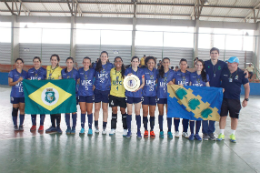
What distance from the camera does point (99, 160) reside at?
3.32 meters

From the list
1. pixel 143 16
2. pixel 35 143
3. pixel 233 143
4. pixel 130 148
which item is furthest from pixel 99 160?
pixel 143 16

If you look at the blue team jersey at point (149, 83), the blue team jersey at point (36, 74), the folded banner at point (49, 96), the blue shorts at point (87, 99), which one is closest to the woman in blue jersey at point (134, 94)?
the blue team jersey at point (149, 83)

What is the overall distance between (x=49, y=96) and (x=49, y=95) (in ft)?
0.08

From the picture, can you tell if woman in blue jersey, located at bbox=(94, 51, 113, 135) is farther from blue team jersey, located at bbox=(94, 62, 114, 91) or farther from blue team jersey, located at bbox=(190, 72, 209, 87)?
blue team jersey, located at bbox=(190, 72, 209, 87)

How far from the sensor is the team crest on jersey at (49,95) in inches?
191

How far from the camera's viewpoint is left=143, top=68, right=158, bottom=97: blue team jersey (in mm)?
4609

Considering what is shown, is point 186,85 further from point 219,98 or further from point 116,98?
point 116,98

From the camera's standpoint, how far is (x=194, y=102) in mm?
4703

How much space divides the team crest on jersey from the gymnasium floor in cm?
79

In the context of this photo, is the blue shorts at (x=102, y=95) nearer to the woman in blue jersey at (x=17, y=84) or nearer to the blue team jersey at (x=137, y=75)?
the blue team jersey at (x=137, y=75)

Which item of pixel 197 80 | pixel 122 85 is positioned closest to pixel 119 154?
pixel 122 85

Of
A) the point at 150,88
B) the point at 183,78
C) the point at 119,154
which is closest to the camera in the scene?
the point at 119,154

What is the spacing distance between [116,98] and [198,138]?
1960 millimetres

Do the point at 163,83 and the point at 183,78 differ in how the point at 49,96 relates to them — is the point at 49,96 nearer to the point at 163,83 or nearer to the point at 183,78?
the point at 163,83
